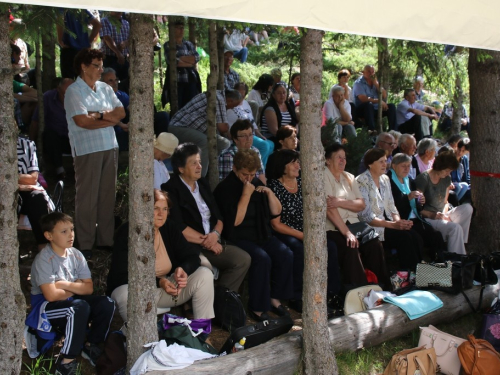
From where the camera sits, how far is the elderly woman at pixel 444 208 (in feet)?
25.6

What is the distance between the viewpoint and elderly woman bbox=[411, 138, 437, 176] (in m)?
8.97

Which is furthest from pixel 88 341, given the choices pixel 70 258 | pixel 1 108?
pixel 1 108

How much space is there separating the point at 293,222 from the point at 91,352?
97.1 inches

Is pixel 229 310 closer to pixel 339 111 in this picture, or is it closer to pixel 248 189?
pixel 248 189

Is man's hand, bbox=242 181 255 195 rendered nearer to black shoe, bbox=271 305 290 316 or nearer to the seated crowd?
the seated crowd

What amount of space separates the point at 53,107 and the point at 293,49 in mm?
4051

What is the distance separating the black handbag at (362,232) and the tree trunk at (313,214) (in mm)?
2089

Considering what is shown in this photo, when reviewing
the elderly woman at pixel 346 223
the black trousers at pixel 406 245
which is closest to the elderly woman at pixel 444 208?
the black trousers at pixel 406 245

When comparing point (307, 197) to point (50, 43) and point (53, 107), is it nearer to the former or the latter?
point (53, 107)

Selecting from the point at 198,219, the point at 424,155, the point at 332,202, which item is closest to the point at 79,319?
the point at 198,219

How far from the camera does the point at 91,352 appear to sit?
488cm

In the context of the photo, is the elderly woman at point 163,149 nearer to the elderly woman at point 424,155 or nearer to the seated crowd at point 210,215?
the seated crowd at point 210,215

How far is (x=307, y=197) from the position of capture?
4773 millimetres

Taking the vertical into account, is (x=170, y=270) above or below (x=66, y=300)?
above
